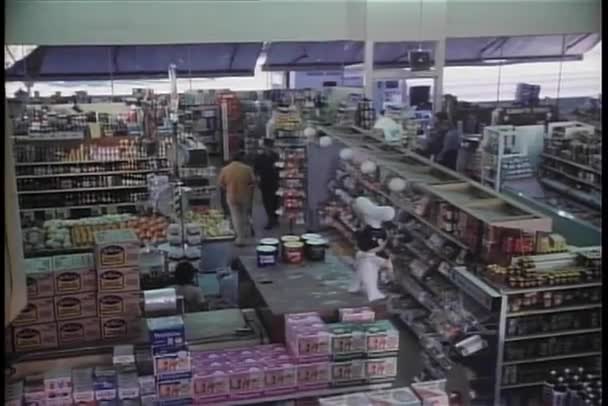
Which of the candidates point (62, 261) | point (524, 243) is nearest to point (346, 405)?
point (524, 243)

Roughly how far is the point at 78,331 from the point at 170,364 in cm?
49

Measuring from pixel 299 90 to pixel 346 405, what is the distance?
162 cm

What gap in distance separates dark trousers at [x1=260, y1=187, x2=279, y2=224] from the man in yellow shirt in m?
0.07

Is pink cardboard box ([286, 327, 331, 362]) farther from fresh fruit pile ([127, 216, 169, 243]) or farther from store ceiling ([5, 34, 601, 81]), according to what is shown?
store ceiling ([5, 34, 601, 81])

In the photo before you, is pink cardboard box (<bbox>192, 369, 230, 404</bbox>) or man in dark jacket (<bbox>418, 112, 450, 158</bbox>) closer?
pink cardboard box (<bbox>192, 369, 230, 404</bbox>)

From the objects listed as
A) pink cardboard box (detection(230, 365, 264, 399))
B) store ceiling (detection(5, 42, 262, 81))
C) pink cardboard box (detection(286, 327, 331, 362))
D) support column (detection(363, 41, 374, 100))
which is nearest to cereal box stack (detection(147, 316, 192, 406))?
pink cardboard box (detection(230, 365, 264, 399))

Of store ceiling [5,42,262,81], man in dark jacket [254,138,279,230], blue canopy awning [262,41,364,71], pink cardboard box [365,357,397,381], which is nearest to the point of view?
store ceiling [5,42,262,81]

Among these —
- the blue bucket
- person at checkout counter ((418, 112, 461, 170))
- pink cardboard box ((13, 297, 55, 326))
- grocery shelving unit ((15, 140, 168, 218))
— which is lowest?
pink cardboard box ((13, 297, 55, 326))

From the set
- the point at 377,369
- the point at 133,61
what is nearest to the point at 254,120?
the point at 133,61

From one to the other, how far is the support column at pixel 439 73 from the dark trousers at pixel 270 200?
0.97 m

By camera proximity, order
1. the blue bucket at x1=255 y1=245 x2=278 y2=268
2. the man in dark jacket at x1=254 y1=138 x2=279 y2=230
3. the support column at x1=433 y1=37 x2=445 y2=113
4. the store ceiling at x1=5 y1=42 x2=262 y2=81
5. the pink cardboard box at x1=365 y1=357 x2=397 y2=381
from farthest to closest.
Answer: the blue bucket at x1=255 y1=245 x2=278 y2=268 < the man in dark jacket at x1=254 y1=138 x2=279 y2=230 < the pink cardboard box at x1=365 y1=357 x2=397 y2=381 < the support column at x1=433 y1=37 x2=445 y2=113 < the store ceiling at x1=5 y1=42 x2=262 y2=81

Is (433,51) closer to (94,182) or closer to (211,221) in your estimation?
(211,221)

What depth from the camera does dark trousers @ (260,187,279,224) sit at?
12.6ft

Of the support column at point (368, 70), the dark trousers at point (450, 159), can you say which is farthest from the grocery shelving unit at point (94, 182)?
the dark trousers at point (450, 159)
